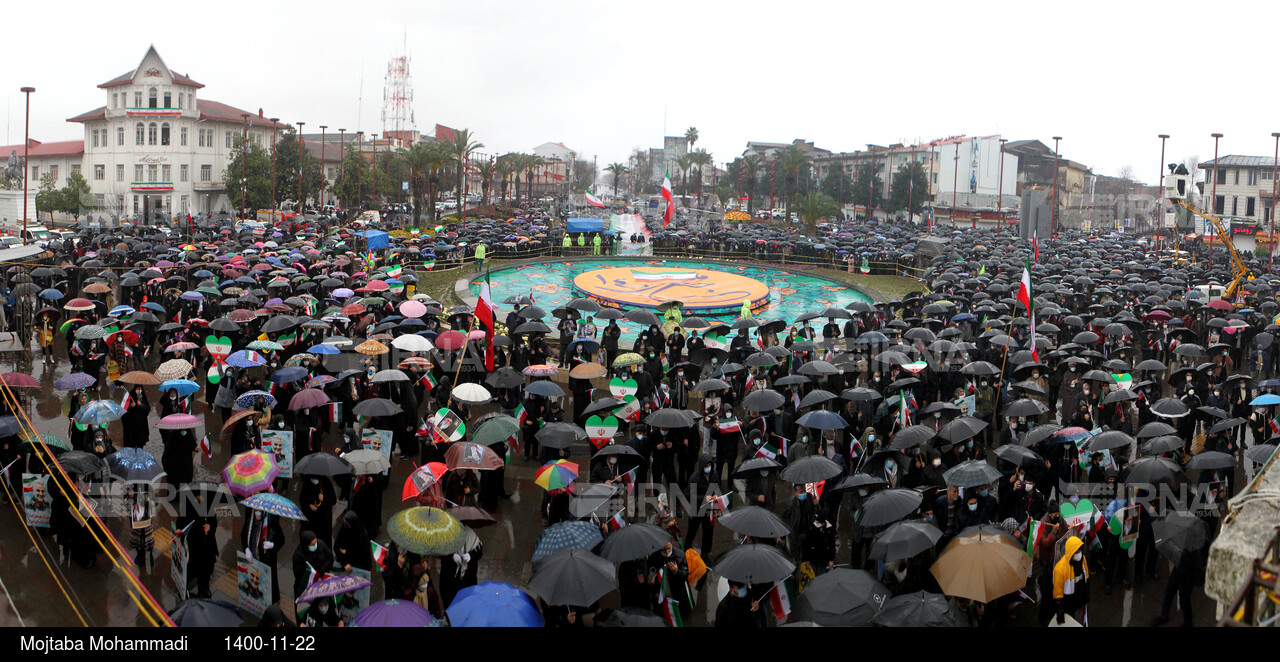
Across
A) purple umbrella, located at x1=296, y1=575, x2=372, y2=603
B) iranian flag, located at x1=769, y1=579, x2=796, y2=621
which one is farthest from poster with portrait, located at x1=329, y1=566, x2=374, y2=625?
iranian flag, located at x1=769, y1=579, x2=796, y2=621

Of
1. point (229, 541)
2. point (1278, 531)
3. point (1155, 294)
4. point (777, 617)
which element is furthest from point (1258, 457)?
point (1155, 294)

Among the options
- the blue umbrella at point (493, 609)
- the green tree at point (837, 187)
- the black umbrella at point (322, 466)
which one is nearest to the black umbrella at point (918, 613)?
the blue umbrella at point (493, 609)

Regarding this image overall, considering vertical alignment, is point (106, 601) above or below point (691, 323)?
below

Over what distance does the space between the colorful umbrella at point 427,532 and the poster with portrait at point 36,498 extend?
491 centimetres

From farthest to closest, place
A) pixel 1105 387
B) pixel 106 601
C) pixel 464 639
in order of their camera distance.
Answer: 1. pixel 1105 387
2. pixel 106 601
3. pixel 464 639

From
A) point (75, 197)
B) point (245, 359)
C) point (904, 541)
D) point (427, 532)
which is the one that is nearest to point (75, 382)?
point (245, 359)

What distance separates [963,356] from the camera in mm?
17703

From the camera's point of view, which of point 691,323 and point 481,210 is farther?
point 481,210

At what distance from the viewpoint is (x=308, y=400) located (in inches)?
487

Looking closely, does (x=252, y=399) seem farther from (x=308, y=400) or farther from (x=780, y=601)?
(x=780, y=601)

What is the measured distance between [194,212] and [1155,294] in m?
70.2

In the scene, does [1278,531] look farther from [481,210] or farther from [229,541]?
[481,210]

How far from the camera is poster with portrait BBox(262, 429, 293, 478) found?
11.2 m

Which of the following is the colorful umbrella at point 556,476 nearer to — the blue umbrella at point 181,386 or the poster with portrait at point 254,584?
the poster with portrait at point 254,584
